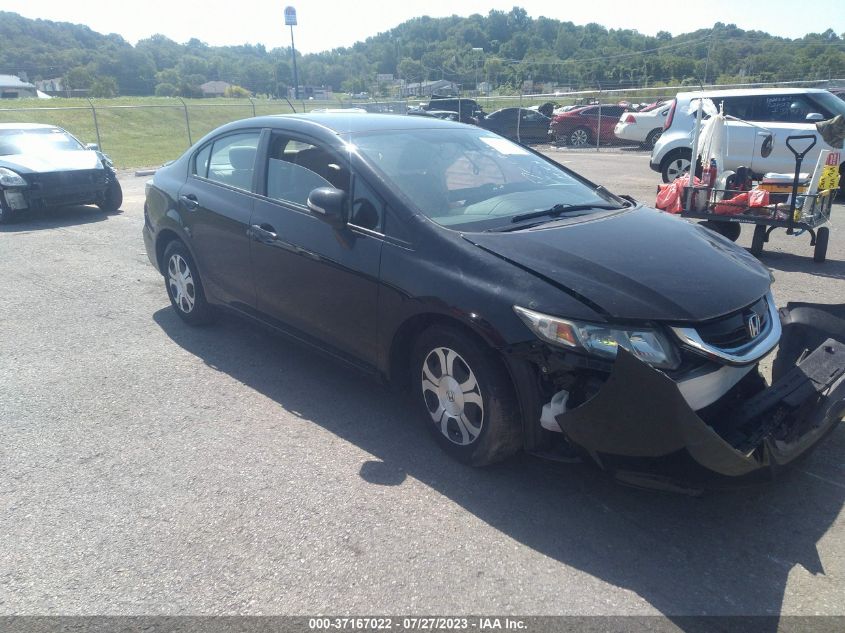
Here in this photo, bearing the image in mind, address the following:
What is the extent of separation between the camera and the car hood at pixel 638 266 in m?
3.03

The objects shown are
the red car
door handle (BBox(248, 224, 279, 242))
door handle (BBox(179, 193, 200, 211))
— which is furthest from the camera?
the red car

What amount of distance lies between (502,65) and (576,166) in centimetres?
6020

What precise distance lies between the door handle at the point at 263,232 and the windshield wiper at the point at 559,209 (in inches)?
62.9

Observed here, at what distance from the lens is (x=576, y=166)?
17812mm

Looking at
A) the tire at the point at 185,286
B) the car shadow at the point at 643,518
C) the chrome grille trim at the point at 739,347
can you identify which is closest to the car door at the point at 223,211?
the tire at the point at 185,286

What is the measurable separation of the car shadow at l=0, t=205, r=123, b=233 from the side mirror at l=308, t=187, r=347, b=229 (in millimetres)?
8499

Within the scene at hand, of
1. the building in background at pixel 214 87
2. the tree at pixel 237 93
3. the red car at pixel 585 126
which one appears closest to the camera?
the red car at pixel 585 126

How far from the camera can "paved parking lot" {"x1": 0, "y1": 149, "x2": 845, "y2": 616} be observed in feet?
8.80

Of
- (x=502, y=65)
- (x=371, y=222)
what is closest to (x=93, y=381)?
(x=371, y=222)

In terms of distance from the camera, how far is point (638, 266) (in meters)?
3.30

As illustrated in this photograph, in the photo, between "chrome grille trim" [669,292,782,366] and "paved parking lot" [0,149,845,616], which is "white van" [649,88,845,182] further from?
"paved parking lot" [0,149,845,616]

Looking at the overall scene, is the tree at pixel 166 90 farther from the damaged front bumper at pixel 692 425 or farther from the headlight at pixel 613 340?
the damaged front bumper at pixel 692 425

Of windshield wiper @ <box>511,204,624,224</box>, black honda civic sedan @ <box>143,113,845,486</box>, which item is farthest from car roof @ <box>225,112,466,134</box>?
windshield wiper @ <box>511,204,624,224</box>

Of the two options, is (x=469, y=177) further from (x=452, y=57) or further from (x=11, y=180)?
(x=452, y=57)
